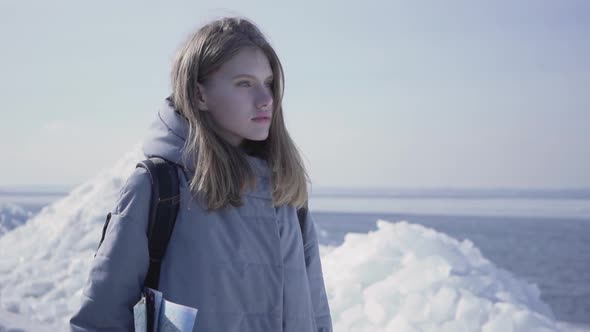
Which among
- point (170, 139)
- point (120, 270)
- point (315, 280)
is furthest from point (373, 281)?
point (120, 270)

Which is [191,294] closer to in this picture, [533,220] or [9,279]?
[9,279]

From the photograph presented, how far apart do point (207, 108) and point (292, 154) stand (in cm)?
32

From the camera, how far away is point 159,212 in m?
1.75

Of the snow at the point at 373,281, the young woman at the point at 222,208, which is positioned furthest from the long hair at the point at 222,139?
the snow at the point at 373,281

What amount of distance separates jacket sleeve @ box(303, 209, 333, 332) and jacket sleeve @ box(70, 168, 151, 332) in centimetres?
60

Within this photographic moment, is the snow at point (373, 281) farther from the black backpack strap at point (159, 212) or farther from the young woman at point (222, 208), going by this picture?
the black backpack strap at point (159, 212)

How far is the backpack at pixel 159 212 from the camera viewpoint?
1747 millimetres

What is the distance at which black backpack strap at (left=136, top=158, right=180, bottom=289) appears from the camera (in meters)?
1.75

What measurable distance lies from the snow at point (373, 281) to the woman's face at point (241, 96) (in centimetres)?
257

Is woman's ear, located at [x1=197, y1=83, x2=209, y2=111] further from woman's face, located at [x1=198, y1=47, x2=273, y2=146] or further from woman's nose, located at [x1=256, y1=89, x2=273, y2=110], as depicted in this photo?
woman's nose, located at [x1=256, y1=89, x2=273, y2=110]

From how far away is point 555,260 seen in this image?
34.4ft

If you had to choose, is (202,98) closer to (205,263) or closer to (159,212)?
(159,212)

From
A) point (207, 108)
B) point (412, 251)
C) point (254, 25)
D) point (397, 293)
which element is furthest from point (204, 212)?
point (412, 251)

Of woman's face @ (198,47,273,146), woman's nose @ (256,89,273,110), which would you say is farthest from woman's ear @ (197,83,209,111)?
woman's nose @ (256,89,273,110)
